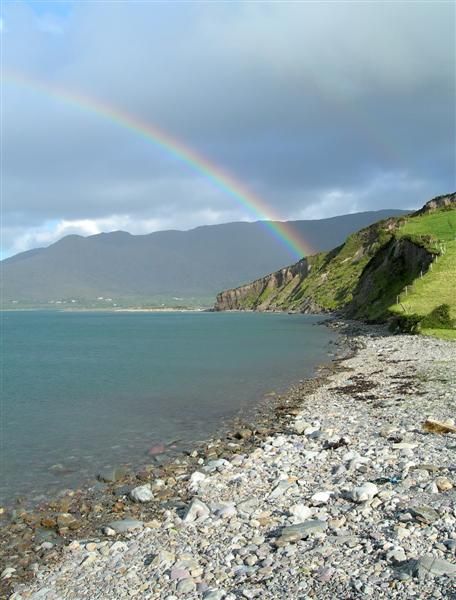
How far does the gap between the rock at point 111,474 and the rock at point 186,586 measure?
911 centimetres

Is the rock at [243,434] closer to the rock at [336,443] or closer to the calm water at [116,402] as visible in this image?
the calm water at [116,402]

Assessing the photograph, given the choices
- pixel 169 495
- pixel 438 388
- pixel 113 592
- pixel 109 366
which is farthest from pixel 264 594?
pixel 109 366

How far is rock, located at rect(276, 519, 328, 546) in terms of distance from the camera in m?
10.8

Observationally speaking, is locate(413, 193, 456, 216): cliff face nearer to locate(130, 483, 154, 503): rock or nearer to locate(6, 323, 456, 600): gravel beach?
locate(6, 323, 456, 600): gravel beach

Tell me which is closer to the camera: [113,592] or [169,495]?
[113,592]

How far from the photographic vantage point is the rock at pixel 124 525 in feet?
44.1

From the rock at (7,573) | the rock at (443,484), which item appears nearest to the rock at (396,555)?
the rock at (443,484)

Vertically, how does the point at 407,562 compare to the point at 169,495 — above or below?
above

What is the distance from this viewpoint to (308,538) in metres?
10.8

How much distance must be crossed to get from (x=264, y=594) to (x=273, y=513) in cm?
377

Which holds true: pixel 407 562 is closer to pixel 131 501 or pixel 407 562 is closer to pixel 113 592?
pixel 113 592

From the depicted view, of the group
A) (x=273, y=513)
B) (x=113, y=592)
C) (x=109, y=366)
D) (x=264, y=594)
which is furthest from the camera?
(x=109, y=366)

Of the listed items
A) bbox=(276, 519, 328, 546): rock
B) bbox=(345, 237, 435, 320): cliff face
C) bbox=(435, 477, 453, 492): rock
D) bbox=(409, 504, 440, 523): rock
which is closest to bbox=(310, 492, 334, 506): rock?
bbox=(276, 519, 328, 546): rock

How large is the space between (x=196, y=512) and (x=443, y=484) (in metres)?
6.17
